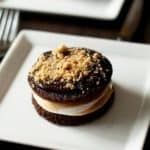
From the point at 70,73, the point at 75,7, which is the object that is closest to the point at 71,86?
the point at 70,73

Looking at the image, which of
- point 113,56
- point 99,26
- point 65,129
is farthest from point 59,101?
point 99,26

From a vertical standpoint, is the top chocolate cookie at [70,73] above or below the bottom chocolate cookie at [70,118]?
above

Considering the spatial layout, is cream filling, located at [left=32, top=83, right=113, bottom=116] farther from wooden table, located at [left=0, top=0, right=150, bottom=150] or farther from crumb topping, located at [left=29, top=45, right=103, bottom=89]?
wooden table, located at [left=0, top=0, right=150, bottom=150]

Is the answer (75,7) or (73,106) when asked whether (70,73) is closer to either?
(73,106)

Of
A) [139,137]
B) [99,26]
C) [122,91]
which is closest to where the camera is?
[139,137]

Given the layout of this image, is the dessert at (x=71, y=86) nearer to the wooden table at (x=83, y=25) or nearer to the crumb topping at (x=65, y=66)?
the crumb topping at (x=65, y=66)

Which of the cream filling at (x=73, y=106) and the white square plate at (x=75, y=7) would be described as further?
the white square plate at (x=75, y=7)

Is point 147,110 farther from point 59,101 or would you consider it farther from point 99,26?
point 99,26

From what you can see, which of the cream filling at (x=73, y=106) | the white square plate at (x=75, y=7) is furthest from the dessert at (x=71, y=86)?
the white square plate at (x=75, y=7)
